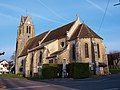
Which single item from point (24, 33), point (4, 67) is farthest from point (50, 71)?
point (4, 67)

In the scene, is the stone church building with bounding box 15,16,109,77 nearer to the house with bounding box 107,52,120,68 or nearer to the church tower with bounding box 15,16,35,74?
the church tower with bounding box 15,16,35,74

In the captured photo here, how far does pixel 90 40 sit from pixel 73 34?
4585 millimetres

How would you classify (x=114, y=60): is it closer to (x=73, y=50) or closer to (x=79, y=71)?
(x=73, y=50)

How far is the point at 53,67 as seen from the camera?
36.2 m

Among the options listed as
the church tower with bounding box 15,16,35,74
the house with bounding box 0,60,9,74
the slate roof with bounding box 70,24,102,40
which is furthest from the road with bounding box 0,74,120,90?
the house with bounding box 0,60,9,74

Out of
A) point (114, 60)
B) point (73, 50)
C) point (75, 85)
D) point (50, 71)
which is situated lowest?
point (75, 85)

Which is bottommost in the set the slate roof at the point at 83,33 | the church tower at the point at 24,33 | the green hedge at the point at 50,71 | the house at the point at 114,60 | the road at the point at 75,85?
the road at the point at 75,85

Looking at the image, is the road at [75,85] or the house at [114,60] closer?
the road at [75,85]

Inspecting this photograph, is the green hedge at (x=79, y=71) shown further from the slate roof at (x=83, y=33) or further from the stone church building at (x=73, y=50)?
the slate roof at (x=83, y=33)

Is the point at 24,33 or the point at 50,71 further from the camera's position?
the point at 24,33

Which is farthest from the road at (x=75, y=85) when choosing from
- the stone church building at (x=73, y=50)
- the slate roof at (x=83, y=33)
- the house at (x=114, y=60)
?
the house at (x=114, y=60)

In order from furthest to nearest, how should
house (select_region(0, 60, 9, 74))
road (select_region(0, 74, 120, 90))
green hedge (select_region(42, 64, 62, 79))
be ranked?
house (select_region(0, 60, 9, 74))
green hedge (select_region(42, 64, 62, 79))
road (select_region(0, 74, 120, 90))

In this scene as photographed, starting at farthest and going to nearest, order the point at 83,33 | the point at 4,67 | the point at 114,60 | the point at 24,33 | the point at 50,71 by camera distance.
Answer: the point at 4,67 → the point at 114,60 → the point at 24,33 → the point at 83,33 → the point at 50,71

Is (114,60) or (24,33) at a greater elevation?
(24,33)
